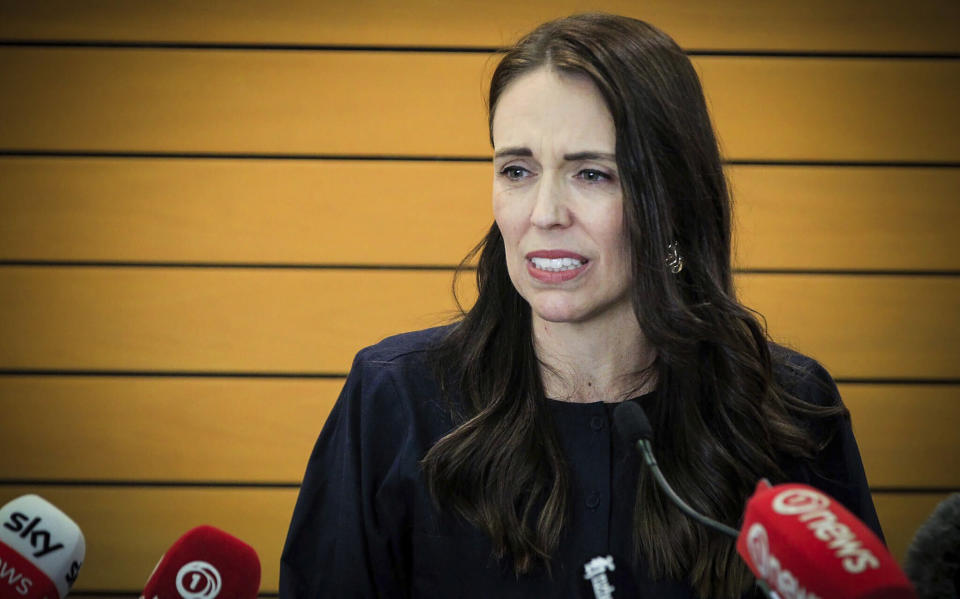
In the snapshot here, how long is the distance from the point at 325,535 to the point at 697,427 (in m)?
0.60

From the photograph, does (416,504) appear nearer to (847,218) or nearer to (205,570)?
(205,570)

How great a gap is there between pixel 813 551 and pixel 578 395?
0.80 m

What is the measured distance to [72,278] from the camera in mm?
2764

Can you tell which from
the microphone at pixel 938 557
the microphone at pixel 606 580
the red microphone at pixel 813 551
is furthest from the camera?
the microphone at pixel 606 580

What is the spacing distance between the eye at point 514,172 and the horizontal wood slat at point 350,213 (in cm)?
136

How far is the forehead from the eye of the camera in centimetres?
135

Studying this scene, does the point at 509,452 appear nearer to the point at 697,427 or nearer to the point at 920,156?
the point at 697,427

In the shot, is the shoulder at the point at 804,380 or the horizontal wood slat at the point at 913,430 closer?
the shoulder at the point at 804,380

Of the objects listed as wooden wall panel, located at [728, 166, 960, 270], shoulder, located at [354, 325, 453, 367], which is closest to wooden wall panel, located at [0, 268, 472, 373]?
wooden wall panel, located at [728, 166, 960, 270]

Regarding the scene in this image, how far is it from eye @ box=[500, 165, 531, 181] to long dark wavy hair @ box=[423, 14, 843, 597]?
14cm

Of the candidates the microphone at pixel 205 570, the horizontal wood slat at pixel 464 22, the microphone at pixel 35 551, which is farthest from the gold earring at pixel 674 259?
the horizontal wood slat at pixel 464 22

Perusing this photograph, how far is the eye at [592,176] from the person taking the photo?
137 centimetres

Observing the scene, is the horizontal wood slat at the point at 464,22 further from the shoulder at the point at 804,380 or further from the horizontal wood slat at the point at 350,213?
the shoulder at the point at 804,380

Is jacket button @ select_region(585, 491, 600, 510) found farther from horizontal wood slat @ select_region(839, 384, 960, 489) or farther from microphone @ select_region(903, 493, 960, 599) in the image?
horizontal wood slat @ select_region(839, 384, 960, 489)
